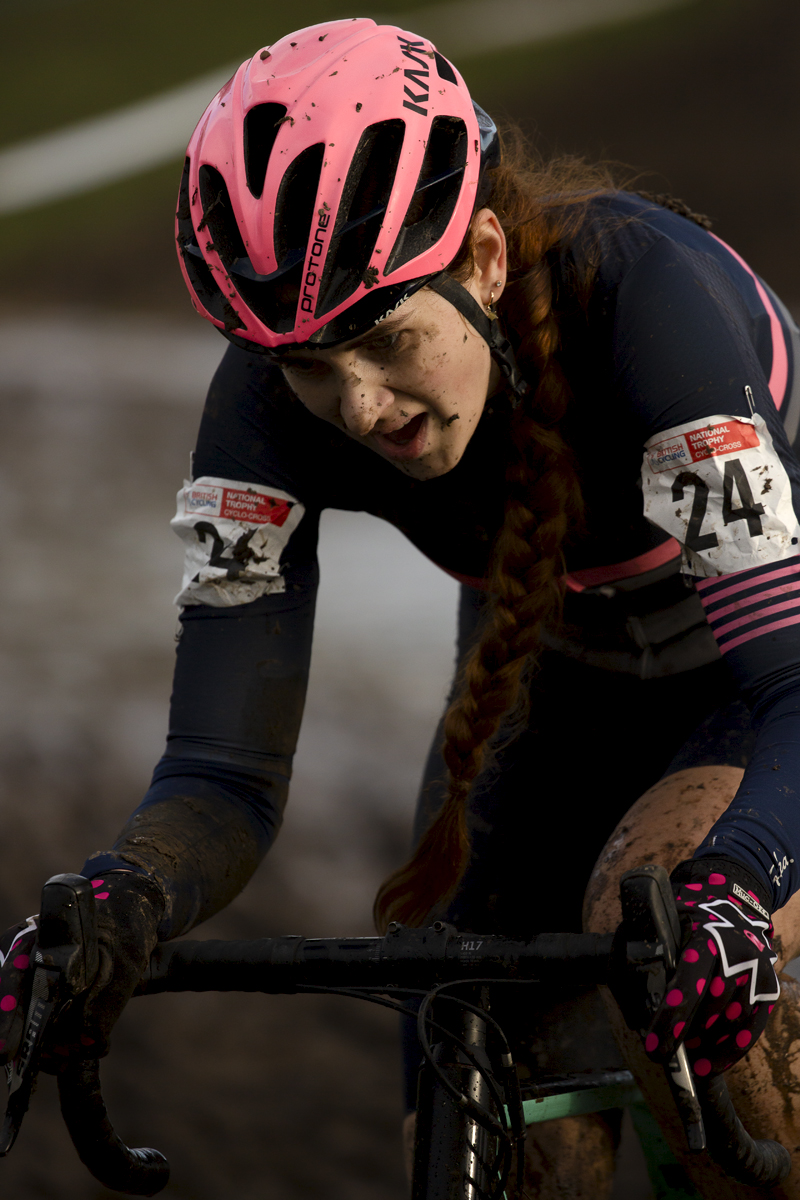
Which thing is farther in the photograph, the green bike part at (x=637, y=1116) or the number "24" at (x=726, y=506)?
the green bike part at (x=637, y=1116)

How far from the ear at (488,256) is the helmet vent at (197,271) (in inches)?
11.9

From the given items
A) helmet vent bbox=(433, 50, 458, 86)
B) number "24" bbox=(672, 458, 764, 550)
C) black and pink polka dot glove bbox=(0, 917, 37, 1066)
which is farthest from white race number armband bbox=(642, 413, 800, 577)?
black and pink polka dot glove bbox=(0, 917, 37, 1066)

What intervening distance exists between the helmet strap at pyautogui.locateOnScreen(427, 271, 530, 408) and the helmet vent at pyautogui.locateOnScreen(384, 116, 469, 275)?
0.17 feet

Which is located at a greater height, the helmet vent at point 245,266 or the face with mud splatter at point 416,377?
the helmet vent at point 245,266

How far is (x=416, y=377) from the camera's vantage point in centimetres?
141

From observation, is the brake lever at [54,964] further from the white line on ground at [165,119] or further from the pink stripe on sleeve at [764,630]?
the white line on ground at [165,119]

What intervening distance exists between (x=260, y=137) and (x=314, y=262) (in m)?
0.22

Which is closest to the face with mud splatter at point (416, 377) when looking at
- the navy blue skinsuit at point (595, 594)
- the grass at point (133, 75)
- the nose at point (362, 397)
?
the nose at point (362, 397)

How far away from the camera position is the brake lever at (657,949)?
101 centimetres

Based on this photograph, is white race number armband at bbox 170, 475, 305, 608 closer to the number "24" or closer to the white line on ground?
the number "24"

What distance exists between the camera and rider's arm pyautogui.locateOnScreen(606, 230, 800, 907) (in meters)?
1.33

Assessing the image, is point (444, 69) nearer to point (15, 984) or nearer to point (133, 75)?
point (15, 984)

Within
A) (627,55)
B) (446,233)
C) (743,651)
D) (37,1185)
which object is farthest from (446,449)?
(627,55)

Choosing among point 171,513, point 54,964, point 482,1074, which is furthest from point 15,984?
point 171,513
